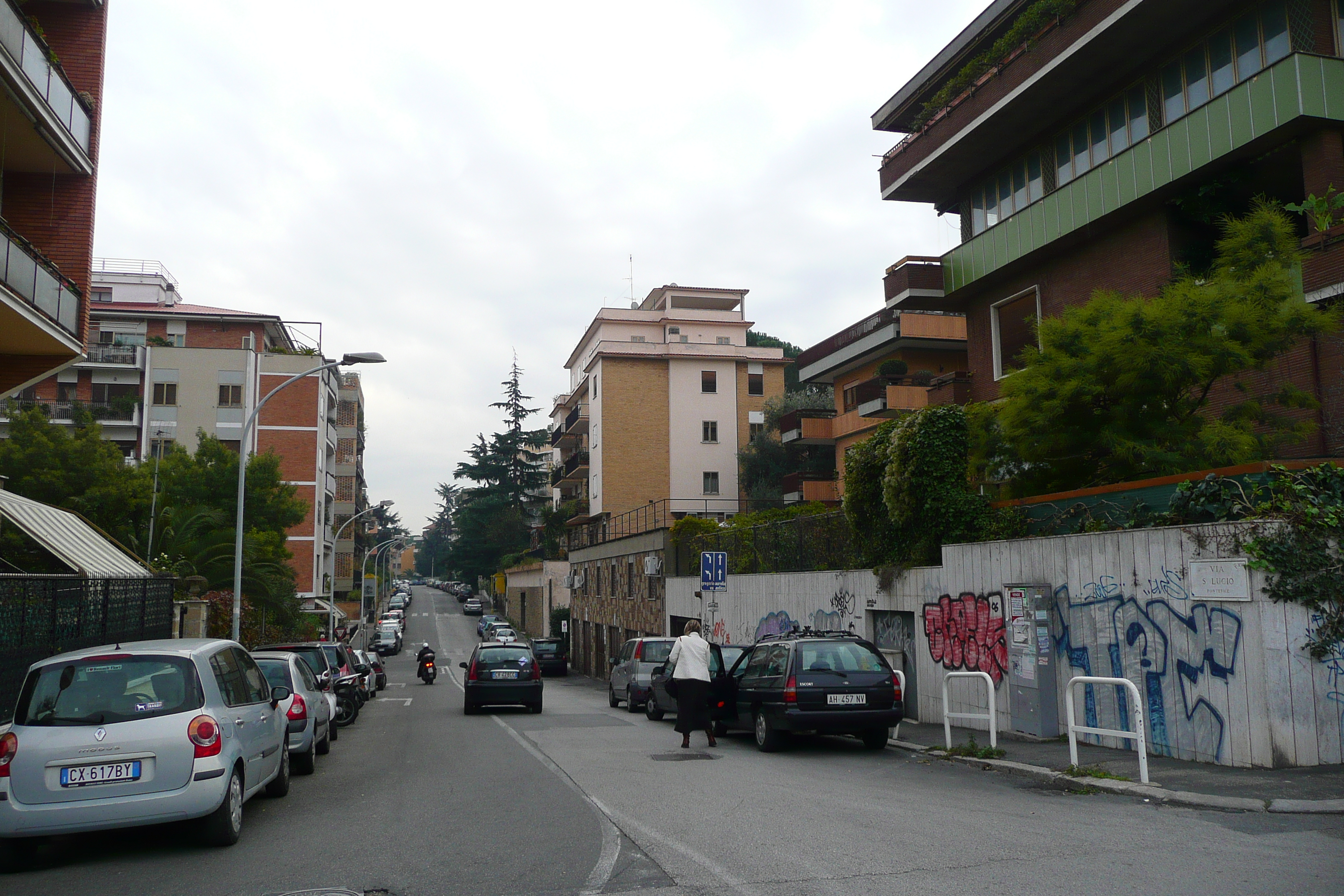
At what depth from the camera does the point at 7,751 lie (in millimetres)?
7297

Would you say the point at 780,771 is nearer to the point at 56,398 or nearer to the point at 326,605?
the point at 326,605

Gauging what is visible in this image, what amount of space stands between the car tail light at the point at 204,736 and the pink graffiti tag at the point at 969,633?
10113mm

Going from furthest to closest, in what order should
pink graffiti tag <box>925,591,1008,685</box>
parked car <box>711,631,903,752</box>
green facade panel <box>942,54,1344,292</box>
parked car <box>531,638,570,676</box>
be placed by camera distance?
parked car <box>531,638,570,676</box>
green facade panel <box>942,54,1344,292</box>
pink graffiti tag <box>925,591,1008,685</box>
parked car <box>711,631,903,752</box>

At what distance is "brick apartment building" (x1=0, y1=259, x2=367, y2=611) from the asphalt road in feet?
155

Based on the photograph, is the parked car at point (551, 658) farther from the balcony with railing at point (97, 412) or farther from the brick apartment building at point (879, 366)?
the balcony with railing at point (97, 412)

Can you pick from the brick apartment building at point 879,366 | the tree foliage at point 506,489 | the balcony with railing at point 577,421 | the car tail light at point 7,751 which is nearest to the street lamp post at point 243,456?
the car tail light at point 7,751

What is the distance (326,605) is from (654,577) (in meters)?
30.6

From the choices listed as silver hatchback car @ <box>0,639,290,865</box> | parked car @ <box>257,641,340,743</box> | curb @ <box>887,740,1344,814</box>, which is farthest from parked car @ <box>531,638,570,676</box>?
silver hatchback car @ <box>0,639,290,865</box>

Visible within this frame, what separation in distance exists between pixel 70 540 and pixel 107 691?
14.3 metres

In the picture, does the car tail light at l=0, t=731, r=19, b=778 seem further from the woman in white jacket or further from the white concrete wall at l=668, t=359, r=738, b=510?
the white concrete wall at l=668, t=359, r=738, b=510

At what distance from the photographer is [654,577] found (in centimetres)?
3797

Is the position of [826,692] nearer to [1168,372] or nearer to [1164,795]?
[1164,795]

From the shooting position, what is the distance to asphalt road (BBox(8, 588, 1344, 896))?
621 cm

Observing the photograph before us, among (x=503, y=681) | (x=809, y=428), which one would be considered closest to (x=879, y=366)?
(x=809, y=428)
